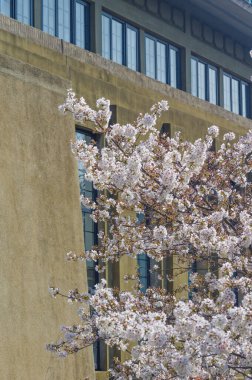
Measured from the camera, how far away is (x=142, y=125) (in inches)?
596

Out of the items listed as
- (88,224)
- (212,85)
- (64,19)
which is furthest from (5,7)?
(212,85)

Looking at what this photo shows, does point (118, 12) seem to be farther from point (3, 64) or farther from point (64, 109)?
point (64, 109)

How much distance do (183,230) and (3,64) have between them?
5.53 meters

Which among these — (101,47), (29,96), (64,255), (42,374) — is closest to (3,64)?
(29,96)

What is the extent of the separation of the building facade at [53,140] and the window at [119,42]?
28 millimetres

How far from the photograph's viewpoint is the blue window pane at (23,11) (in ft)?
87.6

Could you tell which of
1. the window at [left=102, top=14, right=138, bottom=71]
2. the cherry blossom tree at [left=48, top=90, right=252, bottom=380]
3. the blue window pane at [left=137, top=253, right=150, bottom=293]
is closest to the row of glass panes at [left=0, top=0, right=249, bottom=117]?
the window at [left=102, top=14, right=138, bottom=71]

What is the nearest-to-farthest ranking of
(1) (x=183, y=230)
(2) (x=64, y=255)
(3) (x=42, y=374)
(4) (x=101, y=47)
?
(1) (x=183, y=230)
(3) (x=42, y=374)
(2) (x=64, y=255)
(4) (x=101, y=47)

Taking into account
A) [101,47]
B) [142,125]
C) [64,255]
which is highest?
[101,47]

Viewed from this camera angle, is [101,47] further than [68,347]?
Yes

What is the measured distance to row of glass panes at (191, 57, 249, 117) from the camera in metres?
36.6

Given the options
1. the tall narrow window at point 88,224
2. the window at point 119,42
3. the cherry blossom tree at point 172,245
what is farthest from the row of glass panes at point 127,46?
the cherry blossom tree at point 172,245

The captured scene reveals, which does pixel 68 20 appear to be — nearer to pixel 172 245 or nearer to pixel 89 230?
pixel 89 230

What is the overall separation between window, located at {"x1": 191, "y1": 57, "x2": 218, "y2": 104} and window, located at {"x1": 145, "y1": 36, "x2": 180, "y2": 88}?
1196 millimetres
